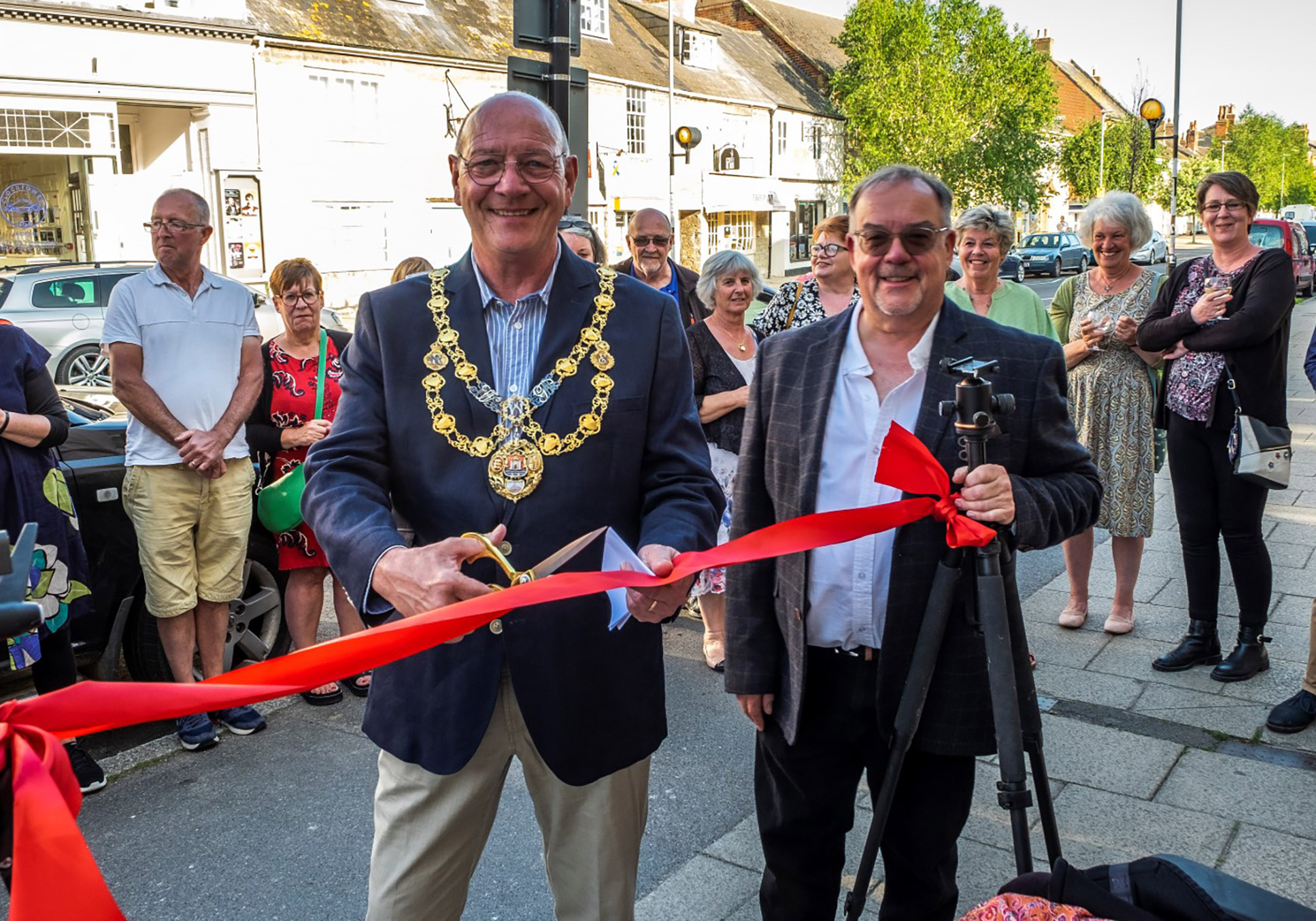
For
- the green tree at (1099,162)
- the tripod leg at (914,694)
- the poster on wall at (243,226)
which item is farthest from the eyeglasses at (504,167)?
the green tree at (1099,162)

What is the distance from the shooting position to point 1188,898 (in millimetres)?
1585

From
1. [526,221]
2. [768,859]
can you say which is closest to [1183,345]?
[768,859]

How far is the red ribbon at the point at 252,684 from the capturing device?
4.96 feet

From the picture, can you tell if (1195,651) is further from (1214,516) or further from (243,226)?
(243,226)

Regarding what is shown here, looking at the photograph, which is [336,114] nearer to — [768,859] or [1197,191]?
[1197,191]

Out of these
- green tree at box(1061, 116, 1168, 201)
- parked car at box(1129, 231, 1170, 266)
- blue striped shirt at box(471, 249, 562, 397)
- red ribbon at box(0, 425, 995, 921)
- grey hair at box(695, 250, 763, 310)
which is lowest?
red ribbon at box(0, 425, 995, 921)

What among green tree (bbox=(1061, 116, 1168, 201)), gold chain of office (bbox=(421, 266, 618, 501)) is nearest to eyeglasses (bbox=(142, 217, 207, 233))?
gold chain of office (bbox=(421, 266, 618, 501))

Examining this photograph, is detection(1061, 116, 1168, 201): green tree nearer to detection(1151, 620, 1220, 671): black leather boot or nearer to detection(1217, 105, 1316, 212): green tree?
detection(1217, 105, 1316, 212): green tree

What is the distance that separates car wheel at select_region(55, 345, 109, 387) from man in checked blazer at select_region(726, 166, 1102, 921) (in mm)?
13900

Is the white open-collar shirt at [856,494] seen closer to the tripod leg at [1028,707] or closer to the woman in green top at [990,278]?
the tripod leg at [1028,707]

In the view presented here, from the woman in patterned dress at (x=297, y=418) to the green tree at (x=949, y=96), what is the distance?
149 ft

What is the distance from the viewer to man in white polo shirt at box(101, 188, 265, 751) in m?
4.79

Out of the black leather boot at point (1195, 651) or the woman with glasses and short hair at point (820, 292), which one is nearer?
the black leather boot at point (1195, 651)

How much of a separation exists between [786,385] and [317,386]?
125 inches
